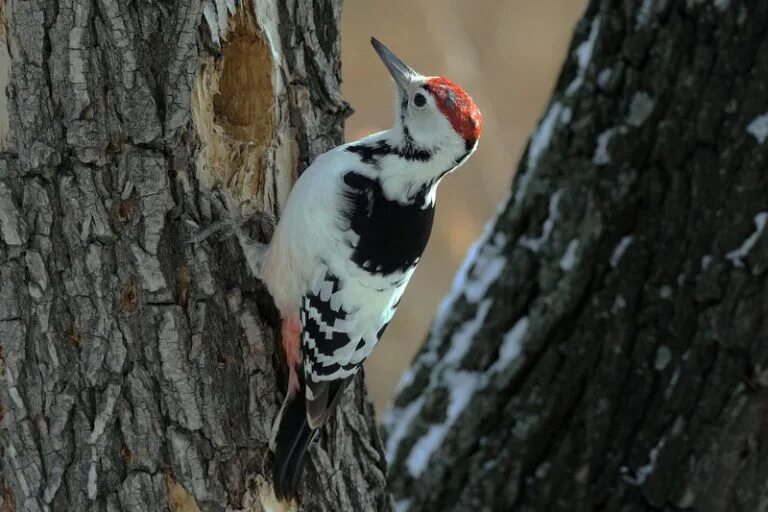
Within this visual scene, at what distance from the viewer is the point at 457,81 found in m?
4.53

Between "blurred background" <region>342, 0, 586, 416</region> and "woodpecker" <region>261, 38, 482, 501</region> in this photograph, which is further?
"blurred background" <region>342, 0, 586, 416</region>

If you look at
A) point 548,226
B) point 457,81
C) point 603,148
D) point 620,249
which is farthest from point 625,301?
point 457,81

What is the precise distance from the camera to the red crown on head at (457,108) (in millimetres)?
2363

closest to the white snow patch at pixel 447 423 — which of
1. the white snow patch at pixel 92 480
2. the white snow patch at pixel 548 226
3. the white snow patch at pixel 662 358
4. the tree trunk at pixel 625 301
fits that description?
the tree trunk at pixel 625 301

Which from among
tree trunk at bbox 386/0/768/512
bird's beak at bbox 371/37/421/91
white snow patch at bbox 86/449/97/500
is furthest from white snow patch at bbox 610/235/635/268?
white snow patch at bbox 86/449/97/500

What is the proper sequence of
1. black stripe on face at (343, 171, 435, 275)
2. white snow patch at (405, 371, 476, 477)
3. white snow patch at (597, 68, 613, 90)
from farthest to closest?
1. white snow patch at (405, 371, 476, 477)
2. white snow patch at (597, 68, 613, 90)
3. black stripe on face at (343, 171, 435, 275)

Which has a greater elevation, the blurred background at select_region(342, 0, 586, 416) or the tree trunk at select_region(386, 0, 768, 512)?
the blurred background at select_region(342, 0, 586, 416)

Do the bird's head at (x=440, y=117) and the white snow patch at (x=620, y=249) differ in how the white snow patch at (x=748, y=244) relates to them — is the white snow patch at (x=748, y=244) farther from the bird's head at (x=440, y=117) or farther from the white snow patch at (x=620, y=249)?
the bird's head at (x=440, y=117)

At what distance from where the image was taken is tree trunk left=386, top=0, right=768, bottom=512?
2445 millimetres

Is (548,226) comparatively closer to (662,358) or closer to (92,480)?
(662,358)

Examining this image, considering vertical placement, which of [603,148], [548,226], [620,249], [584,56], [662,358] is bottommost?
[662,358]

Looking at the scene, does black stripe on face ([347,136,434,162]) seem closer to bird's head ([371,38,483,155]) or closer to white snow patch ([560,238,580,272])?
bird's head ([371,38,483,155])

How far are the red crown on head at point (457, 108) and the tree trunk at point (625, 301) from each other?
44 centimetres

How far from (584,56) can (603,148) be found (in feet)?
0.99
